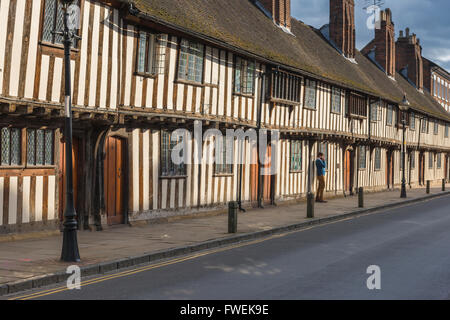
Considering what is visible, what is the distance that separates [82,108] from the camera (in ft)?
39.0

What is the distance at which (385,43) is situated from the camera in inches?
1462

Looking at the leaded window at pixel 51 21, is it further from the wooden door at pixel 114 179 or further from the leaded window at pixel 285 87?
the leaded window at pixel 285 87

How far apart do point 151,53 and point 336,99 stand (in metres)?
12.9

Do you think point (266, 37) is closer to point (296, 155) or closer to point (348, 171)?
point (296, 155)

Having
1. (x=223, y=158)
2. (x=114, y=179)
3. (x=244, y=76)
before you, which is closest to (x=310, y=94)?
(x=244, y=76)

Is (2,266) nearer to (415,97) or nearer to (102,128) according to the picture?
(102,128)

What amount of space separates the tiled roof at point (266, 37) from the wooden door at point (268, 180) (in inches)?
131

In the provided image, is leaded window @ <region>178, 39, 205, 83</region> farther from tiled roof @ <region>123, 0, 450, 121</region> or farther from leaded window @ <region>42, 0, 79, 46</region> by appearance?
leaded window @ <region>42, 0, 79, 46</region>

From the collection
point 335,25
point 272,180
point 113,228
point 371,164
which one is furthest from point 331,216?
point 335,25

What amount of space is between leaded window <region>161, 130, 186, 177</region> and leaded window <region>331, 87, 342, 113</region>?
11303 millimetres

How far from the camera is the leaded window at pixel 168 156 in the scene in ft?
48.0

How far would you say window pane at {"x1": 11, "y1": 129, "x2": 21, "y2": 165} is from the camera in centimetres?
1091

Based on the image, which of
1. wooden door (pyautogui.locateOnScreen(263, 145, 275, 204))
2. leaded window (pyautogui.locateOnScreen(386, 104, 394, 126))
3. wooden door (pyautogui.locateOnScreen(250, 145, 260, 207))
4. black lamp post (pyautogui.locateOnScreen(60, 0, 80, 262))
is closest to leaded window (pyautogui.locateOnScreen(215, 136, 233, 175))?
wooden door (pyautogui.locateOnScreen(250, 145, 260, 207))
